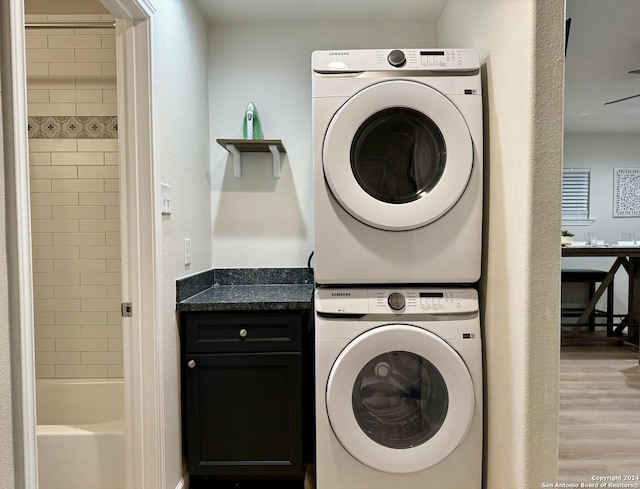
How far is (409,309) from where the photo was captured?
5.08 ft

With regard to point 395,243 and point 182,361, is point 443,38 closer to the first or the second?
point 395,243

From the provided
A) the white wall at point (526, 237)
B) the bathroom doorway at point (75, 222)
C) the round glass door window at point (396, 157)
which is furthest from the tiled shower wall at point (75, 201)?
the white wall at point (526, 237)

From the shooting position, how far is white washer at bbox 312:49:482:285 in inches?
59.4

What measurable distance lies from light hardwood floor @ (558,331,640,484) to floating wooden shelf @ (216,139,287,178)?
2.06m

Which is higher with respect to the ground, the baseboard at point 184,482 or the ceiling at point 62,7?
the ceiling at point 62,7

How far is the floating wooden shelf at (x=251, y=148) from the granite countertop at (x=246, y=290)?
0.58 metres

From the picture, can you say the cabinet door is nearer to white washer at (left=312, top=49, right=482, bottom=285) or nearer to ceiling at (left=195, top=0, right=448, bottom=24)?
white washer at (left=312, top=49, right=482, bottom=285)

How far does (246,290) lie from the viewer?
2029 millimetres

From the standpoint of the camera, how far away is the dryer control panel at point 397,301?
5.08 feet

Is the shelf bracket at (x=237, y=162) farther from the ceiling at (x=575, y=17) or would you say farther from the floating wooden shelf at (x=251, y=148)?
the ceiling at (x=575, y=17)

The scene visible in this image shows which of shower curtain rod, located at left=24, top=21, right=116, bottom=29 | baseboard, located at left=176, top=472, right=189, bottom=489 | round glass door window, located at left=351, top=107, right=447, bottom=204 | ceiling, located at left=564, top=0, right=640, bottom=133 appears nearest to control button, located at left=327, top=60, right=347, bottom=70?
round glass door window, located at left=351, top=107, right=447, bottom=204

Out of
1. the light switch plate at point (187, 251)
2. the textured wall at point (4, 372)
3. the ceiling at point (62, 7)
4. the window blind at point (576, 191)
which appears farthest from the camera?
the window blind at point (576, 191)

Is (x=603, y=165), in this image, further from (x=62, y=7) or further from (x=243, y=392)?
(x=62, y=7)

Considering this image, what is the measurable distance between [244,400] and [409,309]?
32.0 inches
